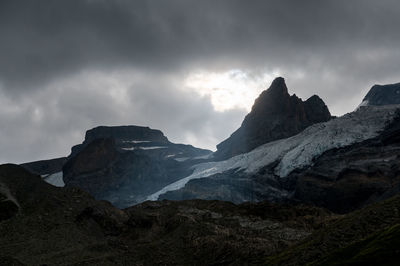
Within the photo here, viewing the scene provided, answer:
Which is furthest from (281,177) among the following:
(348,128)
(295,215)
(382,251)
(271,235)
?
(382,251)

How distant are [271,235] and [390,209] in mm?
21700

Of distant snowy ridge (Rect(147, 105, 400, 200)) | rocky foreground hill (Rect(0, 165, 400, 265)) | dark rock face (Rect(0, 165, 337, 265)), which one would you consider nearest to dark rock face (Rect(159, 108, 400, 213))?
distant snowy ridge (Rect(147, 105, 400, 200))

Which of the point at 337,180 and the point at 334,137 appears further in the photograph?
the point at 334,137

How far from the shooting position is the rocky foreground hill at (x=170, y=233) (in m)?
39.5

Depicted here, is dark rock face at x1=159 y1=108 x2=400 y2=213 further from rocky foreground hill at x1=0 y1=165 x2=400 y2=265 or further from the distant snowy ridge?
rocky foreground hill at x1=0 y1=165 x2=400 y2=265

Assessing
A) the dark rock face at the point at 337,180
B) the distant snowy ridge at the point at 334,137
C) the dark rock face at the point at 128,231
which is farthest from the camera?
the distant snowy ridge at the point at 334,137

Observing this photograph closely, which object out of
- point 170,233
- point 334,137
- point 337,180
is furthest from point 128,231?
point 334,137

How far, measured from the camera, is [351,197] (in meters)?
132

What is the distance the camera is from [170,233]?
67375 millimetres

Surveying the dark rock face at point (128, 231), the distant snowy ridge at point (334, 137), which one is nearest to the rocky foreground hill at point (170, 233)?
the dark rock face at point (128, 231)

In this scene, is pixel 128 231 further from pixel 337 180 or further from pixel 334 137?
pixel 334 137

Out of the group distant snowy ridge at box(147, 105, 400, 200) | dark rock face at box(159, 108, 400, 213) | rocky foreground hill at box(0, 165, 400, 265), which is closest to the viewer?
rocky foreground hill at box(0, 165, 400, 265)

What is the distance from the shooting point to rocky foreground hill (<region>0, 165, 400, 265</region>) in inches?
1555

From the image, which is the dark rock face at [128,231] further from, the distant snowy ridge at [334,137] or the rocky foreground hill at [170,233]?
the distant snowy ridge at [334,137]
